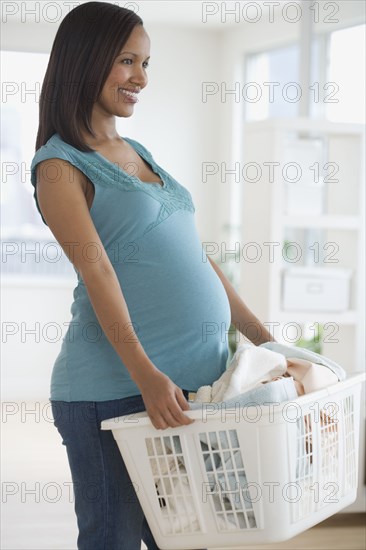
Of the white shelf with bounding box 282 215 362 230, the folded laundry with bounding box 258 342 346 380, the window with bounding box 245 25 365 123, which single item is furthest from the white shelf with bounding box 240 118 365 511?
the folded laundry with bounding box 258 342 346 380

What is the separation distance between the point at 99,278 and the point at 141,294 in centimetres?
12

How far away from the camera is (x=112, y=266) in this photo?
127 cm

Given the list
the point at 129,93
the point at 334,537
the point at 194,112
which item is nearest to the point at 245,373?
the point at 129,93

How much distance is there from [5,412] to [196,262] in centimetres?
355

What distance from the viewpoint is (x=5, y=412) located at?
15.4ft

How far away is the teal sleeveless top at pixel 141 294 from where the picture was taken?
1285 mm

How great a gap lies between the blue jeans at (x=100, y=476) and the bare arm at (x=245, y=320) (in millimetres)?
324

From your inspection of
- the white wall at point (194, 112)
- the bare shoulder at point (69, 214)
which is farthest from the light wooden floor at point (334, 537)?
the white wall at point (194, 112)

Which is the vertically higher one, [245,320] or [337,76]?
[337,76]

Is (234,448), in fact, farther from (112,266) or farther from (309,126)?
(309,126)

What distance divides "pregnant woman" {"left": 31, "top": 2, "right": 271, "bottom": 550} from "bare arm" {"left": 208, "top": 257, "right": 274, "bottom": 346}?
0.73 ft

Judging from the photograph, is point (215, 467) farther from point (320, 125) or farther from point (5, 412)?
point (5, 412)

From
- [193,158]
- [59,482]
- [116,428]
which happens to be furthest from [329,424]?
[193,158]

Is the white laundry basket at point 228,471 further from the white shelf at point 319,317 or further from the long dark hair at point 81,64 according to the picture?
the white shelf at point 319,317
